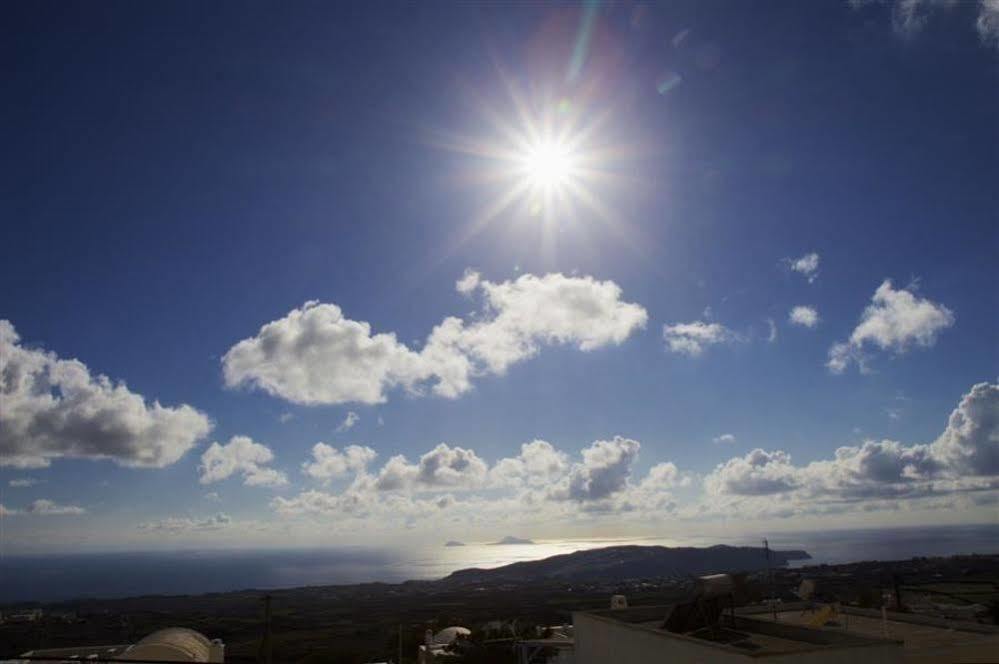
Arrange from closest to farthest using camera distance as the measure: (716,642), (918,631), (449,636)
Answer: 1. (716,642)
2. (918,631)
3. (449,636)

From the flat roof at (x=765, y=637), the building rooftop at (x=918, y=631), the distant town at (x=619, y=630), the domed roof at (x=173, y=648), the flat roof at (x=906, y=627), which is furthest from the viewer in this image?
the domed roof at (x=173, y=648)

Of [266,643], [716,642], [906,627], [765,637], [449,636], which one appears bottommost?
[449,636]

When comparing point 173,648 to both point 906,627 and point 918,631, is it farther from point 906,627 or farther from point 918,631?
point 918,631

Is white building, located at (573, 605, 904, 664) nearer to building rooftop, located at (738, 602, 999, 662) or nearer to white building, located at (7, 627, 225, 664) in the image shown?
building rooftop, located at (738, 602, 999, 662)

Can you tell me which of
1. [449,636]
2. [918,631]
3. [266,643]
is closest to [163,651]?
[266,643]

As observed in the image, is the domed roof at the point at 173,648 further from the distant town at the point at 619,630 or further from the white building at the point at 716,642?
the white building at the point at 716,642

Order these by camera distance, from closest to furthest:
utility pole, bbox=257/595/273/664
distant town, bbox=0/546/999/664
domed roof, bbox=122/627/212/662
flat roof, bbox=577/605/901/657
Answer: flat roof, bbox=577/605/901/657
distant town, bbox=0/546/999/664
utility pole, bbox=257/595/273/664
domed roof, bbox=122/627/212/662

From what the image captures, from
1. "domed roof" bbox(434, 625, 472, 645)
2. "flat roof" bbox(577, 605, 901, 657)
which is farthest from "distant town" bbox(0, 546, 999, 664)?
"domed roof" bbox(434, 625, 472, 645)

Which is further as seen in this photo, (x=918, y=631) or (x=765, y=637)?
(x=918, y=631)

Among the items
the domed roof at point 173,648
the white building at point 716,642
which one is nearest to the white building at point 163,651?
the domed roof at point 173,648

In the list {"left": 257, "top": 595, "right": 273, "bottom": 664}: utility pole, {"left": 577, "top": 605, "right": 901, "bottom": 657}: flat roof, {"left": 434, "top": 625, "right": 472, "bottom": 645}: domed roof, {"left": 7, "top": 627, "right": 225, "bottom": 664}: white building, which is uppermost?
{"left": 577, "top": 605, "right": 901, "bottom": 657}: flat roof
